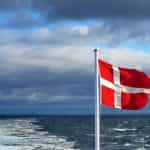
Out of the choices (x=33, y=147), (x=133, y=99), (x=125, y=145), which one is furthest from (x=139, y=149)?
(x=133, y=99)

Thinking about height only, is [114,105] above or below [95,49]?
below

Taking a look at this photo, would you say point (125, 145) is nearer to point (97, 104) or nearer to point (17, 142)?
point (17, 142)

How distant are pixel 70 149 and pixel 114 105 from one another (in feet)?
124

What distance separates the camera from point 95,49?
9781 millimetres

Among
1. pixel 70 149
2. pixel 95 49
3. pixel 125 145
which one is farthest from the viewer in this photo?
pixel 125 145

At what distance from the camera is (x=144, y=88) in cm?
1020

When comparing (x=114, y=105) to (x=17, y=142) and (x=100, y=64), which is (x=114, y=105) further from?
(x=17, y=142)

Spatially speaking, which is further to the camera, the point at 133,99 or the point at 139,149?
the point at 139,149

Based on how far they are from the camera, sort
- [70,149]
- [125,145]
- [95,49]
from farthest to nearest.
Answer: [125,145] → [70,149] → [95,49]

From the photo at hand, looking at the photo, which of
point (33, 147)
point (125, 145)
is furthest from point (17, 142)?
point (125, 145)

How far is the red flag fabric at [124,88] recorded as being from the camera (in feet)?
33.0

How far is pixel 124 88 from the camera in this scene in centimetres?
1027

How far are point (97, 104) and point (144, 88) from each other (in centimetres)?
85

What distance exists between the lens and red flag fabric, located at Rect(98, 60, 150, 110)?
1007cm
